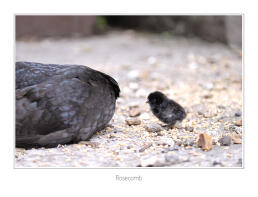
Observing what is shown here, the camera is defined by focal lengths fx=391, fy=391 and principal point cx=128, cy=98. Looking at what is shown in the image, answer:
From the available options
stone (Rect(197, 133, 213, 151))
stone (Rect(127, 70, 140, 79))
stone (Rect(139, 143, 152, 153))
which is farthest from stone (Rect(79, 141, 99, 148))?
stone (Rect(127, 70, 140, 79))

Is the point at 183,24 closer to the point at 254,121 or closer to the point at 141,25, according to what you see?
the point at 141,25

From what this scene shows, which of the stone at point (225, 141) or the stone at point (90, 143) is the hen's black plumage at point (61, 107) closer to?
the stone at point (90, 143)

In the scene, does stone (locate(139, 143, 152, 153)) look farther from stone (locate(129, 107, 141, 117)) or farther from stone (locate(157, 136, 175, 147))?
stone (locate(129, 107, 141, 117))

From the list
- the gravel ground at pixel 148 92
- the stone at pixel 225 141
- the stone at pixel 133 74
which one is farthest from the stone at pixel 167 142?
the stone at pixel 133 74

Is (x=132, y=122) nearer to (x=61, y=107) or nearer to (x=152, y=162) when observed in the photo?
(x=61, y=107)
